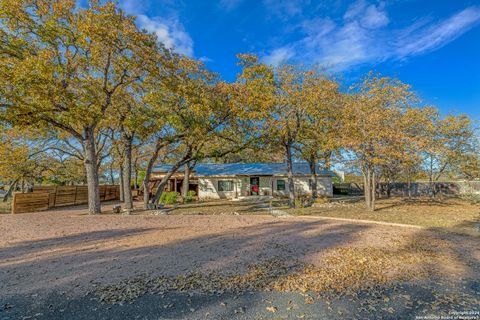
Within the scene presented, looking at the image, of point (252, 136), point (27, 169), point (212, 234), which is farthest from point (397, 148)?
point (27, 169)

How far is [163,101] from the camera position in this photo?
13.3m

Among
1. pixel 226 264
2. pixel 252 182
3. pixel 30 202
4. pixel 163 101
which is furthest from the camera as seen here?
pixel 252 182

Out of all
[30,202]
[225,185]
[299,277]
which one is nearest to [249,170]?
[225,185]

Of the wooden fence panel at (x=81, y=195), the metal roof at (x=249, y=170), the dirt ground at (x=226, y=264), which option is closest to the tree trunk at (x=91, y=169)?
the dirt ground at (x=226, y=264)

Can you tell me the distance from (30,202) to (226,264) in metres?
16.1

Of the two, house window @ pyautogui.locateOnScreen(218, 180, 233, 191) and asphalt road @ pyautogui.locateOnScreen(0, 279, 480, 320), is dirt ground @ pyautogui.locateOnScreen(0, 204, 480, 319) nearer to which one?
asphalt road @ pyautogui.locateOnScreen(0, 279, 480, 320)

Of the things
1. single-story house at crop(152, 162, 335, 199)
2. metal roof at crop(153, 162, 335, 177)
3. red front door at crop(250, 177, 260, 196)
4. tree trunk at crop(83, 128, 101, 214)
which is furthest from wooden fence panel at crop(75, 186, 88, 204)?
red front door at crop(250, 177, 260, 196)


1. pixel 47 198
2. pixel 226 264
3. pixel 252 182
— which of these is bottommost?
pixel 226 264

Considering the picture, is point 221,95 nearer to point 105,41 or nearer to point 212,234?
point 105,41

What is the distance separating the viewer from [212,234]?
8297 millimetres

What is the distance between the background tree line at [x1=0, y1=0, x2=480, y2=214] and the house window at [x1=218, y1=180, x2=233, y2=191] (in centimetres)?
843

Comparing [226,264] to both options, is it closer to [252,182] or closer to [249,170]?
[252,182]

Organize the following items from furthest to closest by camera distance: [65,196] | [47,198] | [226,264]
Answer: [65,196], [47,198], [226,264]

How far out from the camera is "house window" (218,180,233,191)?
85.3 ft
